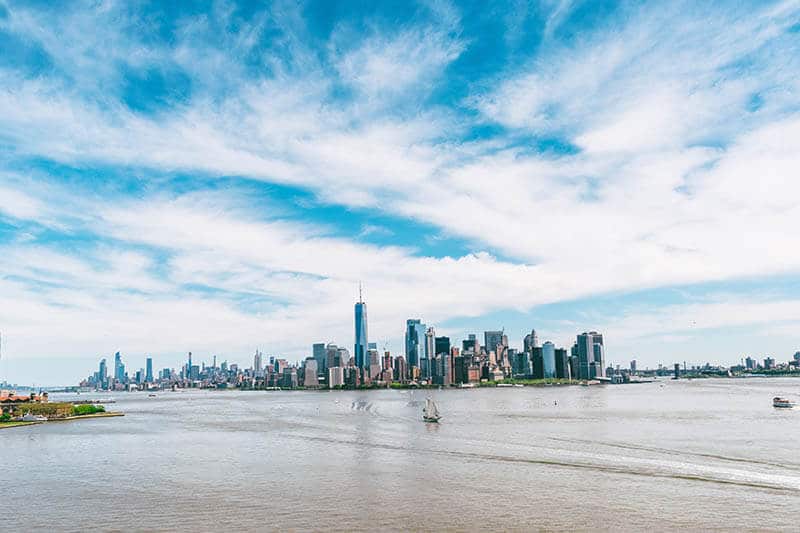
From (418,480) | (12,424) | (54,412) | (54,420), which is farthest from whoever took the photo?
(54,412)

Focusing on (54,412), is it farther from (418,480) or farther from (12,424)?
(418,480)

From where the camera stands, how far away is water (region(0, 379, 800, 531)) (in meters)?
46.2

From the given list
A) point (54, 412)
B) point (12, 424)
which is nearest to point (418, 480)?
point (12, 424)

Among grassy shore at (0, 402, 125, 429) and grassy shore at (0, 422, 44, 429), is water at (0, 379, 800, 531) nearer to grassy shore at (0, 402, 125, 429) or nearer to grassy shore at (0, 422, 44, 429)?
grassy shore at (0, 422, 44, 429)

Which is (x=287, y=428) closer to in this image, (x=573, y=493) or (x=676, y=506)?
(x=573, y=493)

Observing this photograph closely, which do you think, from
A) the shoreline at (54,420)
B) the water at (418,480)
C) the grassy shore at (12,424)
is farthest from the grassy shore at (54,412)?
the water at (418,480)

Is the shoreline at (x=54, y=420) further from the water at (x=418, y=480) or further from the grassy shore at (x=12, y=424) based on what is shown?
the water at (x=418, y=480)

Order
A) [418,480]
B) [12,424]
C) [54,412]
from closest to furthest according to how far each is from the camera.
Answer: [418,480] < [12,424] < [54,412]

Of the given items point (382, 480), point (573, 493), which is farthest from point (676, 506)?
point (382, 480)

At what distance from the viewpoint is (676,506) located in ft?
158

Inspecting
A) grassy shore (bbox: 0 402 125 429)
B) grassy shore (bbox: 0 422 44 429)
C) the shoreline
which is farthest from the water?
grassy shore (bbox: 0 402 125 429)

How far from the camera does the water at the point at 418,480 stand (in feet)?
152

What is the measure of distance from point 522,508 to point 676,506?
1248 centimetres

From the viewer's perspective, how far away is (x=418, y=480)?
61219mm
